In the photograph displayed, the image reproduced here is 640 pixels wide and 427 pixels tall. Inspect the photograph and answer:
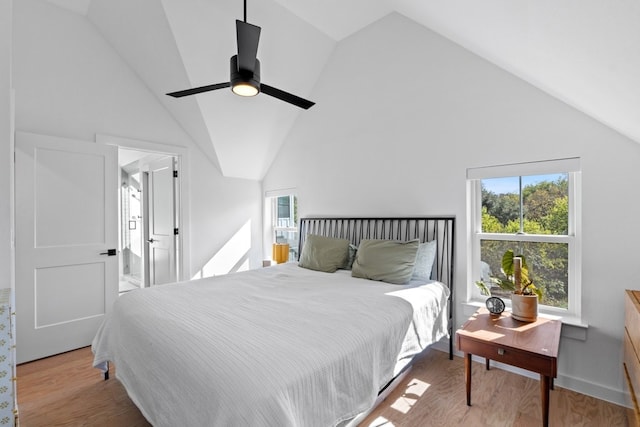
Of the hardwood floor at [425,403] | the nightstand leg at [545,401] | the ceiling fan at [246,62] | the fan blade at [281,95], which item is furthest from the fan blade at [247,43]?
the nightstand leg at [545,401]

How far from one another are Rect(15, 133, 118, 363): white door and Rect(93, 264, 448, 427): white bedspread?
132 centimetres

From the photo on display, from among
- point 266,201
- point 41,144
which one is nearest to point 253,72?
point 41,144

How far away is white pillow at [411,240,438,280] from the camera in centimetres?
275

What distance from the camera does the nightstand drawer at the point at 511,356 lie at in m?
1.65

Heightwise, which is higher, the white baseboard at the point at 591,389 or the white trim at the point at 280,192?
the white trim at the point at 280,192

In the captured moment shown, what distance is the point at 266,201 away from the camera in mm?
4938

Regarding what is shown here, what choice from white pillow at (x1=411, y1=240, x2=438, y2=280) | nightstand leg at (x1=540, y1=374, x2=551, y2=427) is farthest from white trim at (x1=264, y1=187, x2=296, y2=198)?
nightstand leg at (x1=540, y1=374, x2=551, y2=427)

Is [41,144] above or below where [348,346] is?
above

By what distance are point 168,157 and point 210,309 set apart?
9.57ft

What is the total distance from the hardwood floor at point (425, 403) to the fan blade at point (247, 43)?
7.92 ft

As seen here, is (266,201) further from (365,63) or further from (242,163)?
(365,63)

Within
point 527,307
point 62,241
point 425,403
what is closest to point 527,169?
point 527,307

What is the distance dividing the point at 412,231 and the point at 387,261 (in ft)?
1.83

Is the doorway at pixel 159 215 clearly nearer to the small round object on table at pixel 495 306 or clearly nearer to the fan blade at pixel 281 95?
the fan blade at pixel 281 95
